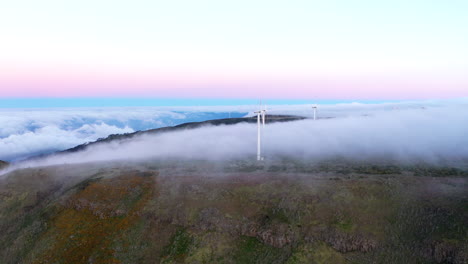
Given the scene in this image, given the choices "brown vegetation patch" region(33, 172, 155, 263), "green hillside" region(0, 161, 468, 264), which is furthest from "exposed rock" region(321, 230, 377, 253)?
"brown vegetation patch" region(33, 172, 155, 263)

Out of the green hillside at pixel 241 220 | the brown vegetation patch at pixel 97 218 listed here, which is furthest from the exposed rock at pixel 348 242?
the brown vegetation patch at pixel 97 218

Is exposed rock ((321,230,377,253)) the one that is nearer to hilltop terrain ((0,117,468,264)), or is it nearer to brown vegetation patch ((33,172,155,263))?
hilltop terrain ((0,117,468,264))

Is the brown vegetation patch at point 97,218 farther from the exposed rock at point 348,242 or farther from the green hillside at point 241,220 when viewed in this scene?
the exposed rock at point 348,242

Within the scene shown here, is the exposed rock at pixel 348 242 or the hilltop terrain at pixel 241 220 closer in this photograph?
the exposed rock at pixel 348 242

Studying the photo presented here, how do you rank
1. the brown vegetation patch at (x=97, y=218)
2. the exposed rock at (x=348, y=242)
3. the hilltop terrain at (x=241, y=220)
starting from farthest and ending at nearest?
the brown vegetation patch at (x=97, y=218)
the hilltop terrain at (x=241, y=220)
the exposed rock at (x=348, y=242)

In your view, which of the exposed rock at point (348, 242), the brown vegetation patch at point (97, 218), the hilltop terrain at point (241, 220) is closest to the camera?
the exposed rock at point (348, 242)

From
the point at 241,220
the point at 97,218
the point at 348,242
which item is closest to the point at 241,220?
the point at 241,220

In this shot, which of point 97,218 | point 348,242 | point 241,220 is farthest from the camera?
point 97,218

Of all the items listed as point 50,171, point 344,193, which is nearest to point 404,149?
point 344,193

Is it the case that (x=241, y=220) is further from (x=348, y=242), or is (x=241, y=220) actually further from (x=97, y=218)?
(x=97, y=218)

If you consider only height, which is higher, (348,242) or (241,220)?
(241,220)

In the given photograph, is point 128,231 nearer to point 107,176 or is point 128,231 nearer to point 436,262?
A: point 107,176
